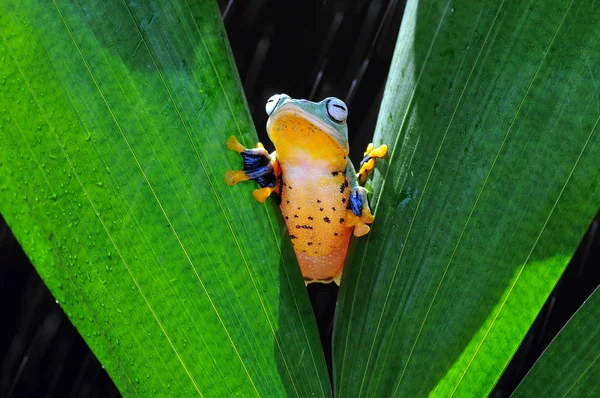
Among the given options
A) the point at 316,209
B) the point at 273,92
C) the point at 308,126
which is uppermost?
the point at 308,126

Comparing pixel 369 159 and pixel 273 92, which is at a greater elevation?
pixel 369 159

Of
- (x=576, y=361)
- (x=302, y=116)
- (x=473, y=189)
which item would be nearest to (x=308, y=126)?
(x=302, y=116)

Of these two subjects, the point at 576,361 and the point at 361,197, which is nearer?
the point at 576,361

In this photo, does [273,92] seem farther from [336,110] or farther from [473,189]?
[473,189]

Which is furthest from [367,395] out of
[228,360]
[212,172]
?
[212,172]

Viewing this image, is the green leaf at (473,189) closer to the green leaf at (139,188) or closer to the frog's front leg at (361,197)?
the frog's front leg at (361,197)

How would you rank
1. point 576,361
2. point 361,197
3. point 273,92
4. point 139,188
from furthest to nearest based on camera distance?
1. point 273,92
2. point 361,197
3. point 576,361
4. point 139,188

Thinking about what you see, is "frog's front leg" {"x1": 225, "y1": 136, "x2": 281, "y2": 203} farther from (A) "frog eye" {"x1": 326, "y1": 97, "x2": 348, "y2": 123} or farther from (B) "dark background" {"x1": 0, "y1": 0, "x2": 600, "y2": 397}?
(B) "dark background" {"x1": 0, "y1": 0, "x2": 600, "y2": 397}
